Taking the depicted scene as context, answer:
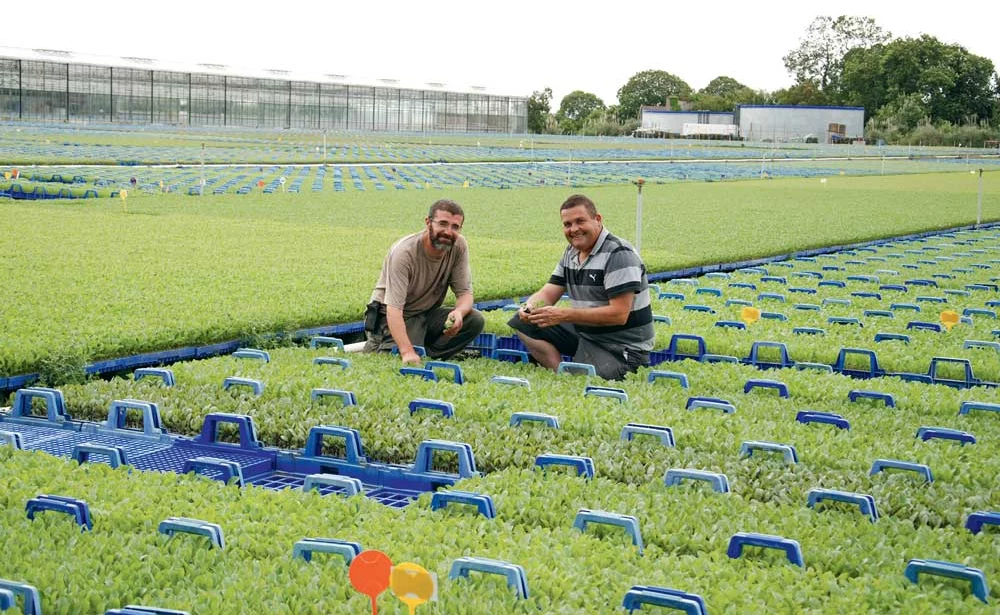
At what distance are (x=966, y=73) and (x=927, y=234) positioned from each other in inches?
3548

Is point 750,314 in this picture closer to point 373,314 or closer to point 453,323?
point 453,323

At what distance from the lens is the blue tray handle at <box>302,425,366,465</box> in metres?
6.18

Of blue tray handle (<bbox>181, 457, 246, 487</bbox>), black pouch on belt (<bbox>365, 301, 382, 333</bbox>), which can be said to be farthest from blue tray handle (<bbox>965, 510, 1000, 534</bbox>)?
black pouch on belt (<bbox>365, 301, 382, 333</bbox>)

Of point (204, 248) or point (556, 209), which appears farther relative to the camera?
point (556, 209)

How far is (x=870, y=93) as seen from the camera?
113062mm

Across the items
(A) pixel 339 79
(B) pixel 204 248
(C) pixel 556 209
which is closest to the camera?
(B) pixel 204 248

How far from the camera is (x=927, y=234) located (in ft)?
76.8

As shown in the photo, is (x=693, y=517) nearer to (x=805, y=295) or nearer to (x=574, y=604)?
(x=574, y=604)

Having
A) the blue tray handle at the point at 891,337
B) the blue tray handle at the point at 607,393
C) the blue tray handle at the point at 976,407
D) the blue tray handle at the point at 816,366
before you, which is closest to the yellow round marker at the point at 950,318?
the blue tray handle at the point at 891,337

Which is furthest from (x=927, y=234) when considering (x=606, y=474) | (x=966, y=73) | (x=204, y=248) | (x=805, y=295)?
(x=966, y=73)

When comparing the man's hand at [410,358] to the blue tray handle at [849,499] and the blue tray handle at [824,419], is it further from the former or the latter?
the blue tray handle at [849,499]

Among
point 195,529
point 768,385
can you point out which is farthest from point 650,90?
point 195,529

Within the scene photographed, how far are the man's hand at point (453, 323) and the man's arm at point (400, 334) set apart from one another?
0.46m

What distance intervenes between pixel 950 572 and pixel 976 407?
3.25 m
